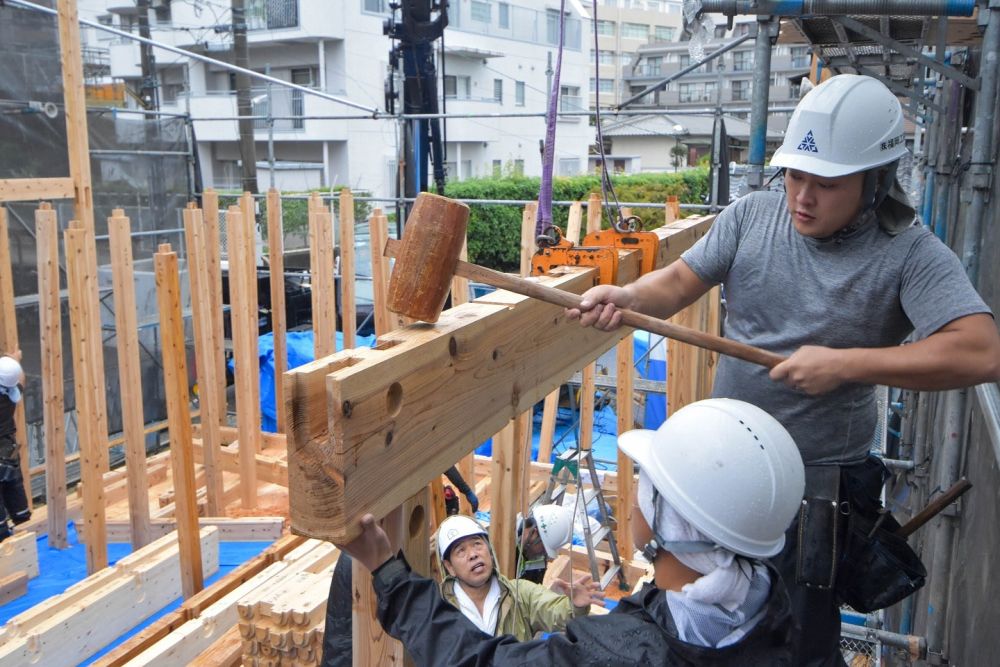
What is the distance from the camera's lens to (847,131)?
1.88m

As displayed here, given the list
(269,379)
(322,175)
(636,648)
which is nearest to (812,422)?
(636,648)

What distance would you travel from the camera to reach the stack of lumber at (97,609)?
14.3 ft

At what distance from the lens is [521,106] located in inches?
1208

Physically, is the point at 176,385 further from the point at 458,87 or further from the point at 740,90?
the point at 740,90

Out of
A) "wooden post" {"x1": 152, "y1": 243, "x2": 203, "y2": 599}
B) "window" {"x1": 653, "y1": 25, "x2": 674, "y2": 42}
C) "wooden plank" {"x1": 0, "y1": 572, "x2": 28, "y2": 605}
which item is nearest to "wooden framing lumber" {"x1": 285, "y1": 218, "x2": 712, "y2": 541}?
"wooden post" {"x1": 152, "y1": 243, "x2": 203, "y2": 599}

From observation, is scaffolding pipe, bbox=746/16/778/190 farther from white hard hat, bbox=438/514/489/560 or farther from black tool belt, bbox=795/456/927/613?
white hard hat, bbox=438/514/489/560

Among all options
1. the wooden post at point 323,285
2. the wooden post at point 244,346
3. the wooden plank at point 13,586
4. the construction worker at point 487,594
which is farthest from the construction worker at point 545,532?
the wooden plank at point 13,586

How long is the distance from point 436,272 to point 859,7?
193cm

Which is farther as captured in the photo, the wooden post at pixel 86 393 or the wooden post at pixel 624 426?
the wooden post at pixel 86 393

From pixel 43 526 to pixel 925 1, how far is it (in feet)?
21.3

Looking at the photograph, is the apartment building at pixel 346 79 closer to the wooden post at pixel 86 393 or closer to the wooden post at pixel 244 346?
the wooden post at pixel 244 346

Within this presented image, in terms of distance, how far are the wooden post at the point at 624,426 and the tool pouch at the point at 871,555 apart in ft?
8.26

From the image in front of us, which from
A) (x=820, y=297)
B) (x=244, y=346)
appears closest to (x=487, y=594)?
(x=820, y=297)

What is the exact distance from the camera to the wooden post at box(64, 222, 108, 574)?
5215 mm
